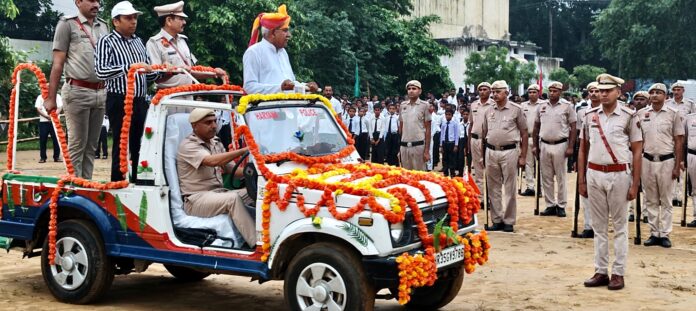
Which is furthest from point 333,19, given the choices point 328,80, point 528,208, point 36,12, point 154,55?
point 154,55

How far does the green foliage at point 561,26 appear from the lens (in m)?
74.8

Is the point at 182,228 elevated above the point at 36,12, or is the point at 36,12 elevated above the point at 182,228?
the point at 36,12

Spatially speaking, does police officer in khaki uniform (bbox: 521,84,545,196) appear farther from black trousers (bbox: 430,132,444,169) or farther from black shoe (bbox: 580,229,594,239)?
black trousers (bbox: 430,132,444,169)

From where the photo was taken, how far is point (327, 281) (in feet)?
24.2

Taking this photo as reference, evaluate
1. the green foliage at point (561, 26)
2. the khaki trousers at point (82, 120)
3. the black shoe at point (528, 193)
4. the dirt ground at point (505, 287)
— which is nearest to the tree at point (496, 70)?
the black shoe at point (528, 193)

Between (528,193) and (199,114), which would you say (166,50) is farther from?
(528,193)

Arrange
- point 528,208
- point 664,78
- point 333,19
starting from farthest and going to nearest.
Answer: point 664,78 < point 333,19 < point 528,208

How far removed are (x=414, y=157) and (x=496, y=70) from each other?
2839 cm

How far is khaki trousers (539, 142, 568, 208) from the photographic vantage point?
15609 mm

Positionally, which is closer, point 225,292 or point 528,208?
point 225,292

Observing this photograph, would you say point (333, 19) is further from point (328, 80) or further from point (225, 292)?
point (225, 292)

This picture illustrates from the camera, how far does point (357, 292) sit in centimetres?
718

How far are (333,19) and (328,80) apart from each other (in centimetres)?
233

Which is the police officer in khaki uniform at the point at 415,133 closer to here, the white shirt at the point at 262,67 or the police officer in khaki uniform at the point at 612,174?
the police officer in khaki uniform at the point at 612,174
